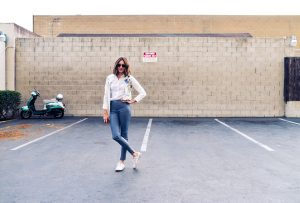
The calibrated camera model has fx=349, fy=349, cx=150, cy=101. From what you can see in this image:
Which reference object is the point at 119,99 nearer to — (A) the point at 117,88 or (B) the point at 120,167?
(A) the point at 117,88

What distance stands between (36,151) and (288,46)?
12.7m

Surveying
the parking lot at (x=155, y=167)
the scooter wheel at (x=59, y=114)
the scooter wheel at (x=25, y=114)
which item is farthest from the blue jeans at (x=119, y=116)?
the scooter wheel at (x=25, y=114)

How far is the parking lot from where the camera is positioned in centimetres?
454

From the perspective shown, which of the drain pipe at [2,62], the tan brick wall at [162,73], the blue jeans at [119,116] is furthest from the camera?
the tan brick wall at [162,73]

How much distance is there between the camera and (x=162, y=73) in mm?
15859

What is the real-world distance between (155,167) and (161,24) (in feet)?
92.2

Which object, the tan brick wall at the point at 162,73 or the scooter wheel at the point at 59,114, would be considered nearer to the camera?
the scooter wheel at the point at 59,114

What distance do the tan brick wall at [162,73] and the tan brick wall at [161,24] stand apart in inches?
677

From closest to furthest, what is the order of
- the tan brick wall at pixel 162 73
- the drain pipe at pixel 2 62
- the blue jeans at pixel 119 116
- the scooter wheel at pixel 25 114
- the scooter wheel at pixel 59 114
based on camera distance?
1. the blue jeans at pixel 119 116
2. the scooter wheel at pixel 25 114
3. the scooter wheel at pixel 59 114
4. the drain pipe at pixel 2 62
5. the tan brick wall at pixel 162 73

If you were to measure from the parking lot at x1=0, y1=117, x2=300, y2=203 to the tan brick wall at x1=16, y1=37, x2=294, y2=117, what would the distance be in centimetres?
535

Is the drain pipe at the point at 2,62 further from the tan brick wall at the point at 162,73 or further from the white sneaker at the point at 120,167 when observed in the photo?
the white sneaker at the point at 120,167

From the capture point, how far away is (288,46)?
1598cm

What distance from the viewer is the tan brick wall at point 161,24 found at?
107 ft

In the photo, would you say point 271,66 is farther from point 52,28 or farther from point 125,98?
point 52,28
